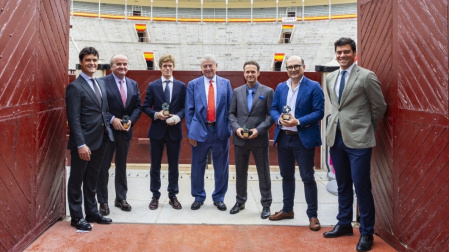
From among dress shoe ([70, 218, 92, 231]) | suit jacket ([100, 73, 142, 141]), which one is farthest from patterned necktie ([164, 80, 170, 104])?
dress shoe ([70, 218, 92, 231])

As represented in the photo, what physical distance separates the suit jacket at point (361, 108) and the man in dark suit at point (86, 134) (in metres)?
2.78

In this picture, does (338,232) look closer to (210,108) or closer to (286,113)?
(286,113)

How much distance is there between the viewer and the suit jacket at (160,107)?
473cm

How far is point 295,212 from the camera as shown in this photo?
4605 millimetres

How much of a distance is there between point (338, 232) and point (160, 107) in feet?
9.33

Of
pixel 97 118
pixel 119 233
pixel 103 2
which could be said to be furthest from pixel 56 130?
pixel 103 2

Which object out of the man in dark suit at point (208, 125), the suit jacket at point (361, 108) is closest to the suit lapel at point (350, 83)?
the suit jacket at point (361, 108)

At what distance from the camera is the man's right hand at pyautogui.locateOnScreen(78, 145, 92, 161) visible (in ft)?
12.4

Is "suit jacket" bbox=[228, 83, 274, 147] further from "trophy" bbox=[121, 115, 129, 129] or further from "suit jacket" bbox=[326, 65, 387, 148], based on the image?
"trophy" bbox=[121, 115, 129, 129]

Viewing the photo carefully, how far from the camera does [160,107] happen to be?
4816mm

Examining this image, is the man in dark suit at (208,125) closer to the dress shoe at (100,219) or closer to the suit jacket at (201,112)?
the suit jacket at (201,112)

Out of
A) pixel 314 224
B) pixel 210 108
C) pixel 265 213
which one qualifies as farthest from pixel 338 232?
pixel 210 108

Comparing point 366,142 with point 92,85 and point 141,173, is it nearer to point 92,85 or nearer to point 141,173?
point 92,85

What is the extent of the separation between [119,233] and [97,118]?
135 cm
